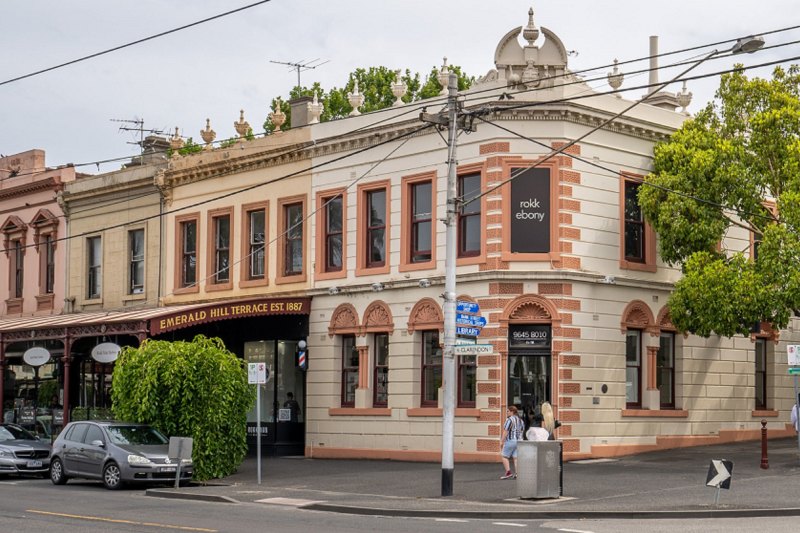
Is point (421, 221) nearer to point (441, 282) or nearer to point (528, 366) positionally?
point (441, 282)

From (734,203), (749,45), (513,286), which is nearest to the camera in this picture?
(749,45)

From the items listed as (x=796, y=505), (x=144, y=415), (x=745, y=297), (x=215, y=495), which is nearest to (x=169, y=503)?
(x=215, y=495)

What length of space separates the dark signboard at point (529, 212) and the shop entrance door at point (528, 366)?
1935mm

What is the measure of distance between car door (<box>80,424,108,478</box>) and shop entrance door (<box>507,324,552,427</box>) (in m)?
9.49

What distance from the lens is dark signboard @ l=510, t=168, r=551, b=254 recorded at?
100ft

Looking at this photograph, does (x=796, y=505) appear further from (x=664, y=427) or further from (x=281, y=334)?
(x=281, y=334)

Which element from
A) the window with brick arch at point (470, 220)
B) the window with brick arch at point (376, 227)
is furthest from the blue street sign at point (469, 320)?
the window with brick arch at point (376, 227)

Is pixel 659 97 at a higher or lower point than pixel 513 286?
higher

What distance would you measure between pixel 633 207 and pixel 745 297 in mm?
5213

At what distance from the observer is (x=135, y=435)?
27.1m

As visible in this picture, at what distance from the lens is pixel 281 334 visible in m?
36.1

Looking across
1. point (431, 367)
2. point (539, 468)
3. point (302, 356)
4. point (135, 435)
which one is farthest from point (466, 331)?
point (302, 356)

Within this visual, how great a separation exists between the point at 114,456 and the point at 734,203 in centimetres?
1465

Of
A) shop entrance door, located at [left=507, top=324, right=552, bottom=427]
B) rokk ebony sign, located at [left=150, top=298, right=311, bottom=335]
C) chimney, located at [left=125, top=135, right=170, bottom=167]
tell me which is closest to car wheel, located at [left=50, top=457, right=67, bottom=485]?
rokk ebony sign, located at [left=150, top=298, right=311, bottom=335]
